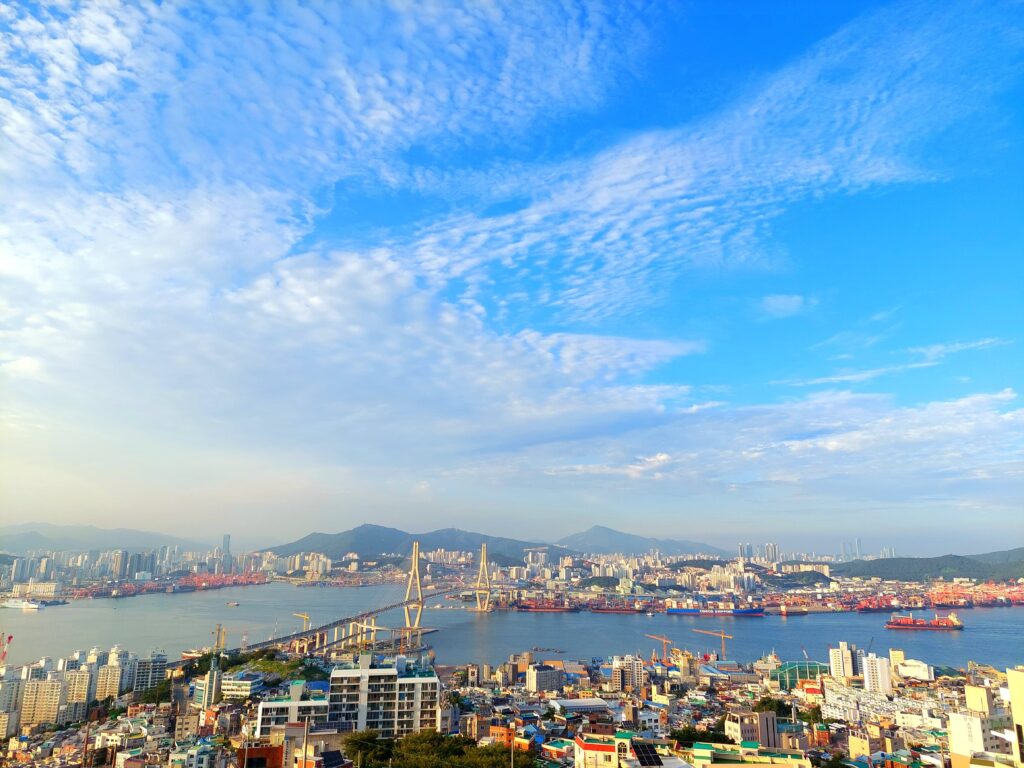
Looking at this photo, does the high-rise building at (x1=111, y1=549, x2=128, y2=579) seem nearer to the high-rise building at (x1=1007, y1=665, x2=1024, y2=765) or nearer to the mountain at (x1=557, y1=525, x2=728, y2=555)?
the high-rise building at (x1=1007, y1=665, x2=1024, y2=765)

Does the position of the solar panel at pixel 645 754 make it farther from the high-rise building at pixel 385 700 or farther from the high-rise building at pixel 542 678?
the high-rise building at pixel 542 678

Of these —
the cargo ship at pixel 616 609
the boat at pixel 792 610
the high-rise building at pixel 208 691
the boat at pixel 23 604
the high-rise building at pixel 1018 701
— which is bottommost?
the cargo ship at pixel 616 609

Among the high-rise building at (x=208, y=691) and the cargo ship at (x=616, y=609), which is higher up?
the high-rise building at (x=208, y=691)

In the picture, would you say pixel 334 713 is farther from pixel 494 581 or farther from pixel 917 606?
pixel 494 581

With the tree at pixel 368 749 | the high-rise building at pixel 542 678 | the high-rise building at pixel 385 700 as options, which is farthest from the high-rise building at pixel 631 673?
the tree at pixel 368 749

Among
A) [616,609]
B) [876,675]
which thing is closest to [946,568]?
[616,609]

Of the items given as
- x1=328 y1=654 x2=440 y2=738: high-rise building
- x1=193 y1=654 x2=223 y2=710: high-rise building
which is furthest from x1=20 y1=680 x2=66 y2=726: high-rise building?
x1=328 y1=654 x2=440 y2=738: high-rise building
